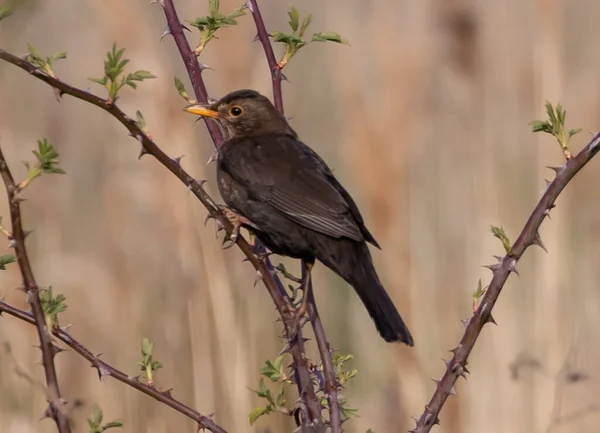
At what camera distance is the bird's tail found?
301 cm

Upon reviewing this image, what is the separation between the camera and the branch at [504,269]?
7.26 ft

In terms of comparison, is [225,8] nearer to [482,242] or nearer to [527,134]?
[482,242]

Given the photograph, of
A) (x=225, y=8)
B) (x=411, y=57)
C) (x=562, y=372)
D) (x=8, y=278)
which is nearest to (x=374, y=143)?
(x=411, y=57)

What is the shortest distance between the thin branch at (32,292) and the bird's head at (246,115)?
188 cm

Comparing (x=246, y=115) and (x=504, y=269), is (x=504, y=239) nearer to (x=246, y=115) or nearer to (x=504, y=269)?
(x=504, y=269)

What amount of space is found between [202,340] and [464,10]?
1.80 metres

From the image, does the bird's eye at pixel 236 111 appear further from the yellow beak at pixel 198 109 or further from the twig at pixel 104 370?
the twig at pixel 104 370

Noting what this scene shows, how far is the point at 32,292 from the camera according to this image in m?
1.88

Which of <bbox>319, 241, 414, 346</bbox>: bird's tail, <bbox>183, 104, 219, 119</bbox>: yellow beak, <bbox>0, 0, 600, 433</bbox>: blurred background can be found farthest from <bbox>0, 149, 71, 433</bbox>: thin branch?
<bbox>0, 0, 600, 433</bbox>: blurred background

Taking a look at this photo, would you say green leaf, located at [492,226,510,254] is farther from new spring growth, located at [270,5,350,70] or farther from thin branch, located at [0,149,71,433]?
thin branch, located at [0,149,71,433]

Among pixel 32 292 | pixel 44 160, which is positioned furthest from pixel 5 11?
pixel 32 292

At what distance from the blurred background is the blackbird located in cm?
33

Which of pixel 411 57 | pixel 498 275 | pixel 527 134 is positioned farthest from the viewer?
pixel 527 134

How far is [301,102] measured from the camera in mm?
5676
